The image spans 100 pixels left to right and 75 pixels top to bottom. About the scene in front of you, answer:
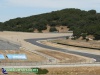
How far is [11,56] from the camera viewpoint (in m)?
68.1

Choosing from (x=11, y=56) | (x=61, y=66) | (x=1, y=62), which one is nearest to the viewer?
(x=61, y=66)

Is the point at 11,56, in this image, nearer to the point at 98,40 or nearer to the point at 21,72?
the point at 21,72

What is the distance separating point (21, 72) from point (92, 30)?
8674 centimetres

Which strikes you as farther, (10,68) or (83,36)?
(83,36)

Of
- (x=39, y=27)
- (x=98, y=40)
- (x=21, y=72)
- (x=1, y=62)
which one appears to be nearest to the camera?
(x=21, y=72)

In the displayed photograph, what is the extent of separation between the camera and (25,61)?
65.9 meters

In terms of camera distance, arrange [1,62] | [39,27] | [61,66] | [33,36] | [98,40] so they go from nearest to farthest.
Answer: [61,66]
[1,62]
[98,40]
[33,36]
[39,27]

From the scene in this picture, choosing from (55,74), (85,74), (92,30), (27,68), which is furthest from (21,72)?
(92,30)

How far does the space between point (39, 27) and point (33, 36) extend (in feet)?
137

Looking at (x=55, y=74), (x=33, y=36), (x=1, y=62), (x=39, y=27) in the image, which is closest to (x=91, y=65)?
(x=55, y=74)

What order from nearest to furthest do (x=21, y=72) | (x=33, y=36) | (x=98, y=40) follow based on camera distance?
(x=21, y=72)
(x=98, y=40)
(x=33, y=36)

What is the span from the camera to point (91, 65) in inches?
2311

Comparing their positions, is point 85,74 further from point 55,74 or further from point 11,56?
point 11,56

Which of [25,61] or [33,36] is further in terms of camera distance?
[33,36]
